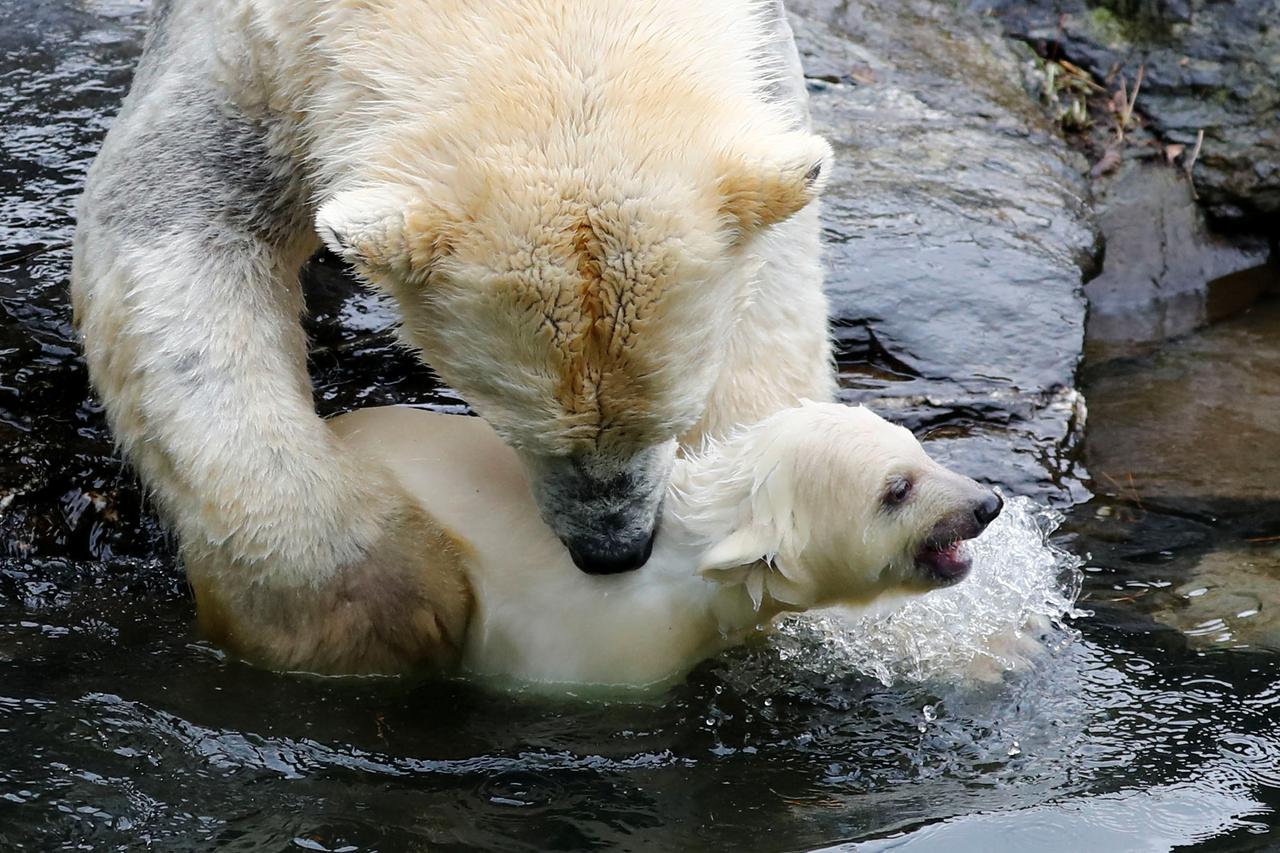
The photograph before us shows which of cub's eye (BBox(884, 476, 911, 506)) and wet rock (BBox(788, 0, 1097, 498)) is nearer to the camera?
cub's eye (BBox(884, 476, 911, 506))

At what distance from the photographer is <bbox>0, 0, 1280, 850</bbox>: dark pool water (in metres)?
2.78

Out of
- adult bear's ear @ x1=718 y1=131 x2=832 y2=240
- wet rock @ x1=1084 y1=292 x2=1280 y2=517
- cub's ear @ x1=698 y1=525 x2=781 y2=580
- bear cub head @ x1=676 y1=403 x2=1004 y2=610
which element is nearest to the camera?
adult bear's ear @ x1=718 y1=131 x2=832 y2=240

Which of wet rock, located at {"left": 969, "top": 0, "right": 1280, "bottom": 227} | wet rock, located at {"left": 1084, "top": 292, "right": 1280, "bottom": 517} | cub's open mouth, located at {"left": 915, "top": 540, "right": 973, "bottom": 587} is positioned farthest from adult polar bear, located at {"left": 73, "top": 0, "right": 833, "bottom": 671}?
wet rock, located at {"left": 969, "top": 0, "right": 1280, "bottom": 227}

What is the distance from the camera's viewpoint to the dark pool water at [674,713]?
2777mm

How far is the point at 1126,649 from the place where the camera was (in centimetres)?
352

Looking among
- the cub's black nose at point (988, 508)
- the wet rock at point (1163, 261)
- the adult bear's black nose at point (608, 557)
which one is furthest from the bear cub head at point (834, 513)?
the wet rock at point (1163, 261)

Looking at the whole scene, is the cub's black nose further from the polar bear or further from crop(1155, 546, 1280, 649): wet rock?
crop(1155, 546, 1280, 649): wet rock

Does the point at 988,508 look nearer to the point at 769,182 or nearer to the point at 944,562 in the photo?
the point at 944,562

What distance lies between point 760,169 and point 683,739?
1.14 metres

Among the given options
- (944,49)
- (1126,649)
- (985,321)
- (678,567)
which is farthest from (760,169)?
(944,49)

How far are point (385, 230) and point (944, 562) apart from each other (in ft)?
4.04

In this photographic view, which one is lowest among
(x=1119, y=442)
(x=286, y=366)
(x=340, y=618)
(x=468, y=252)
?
(x=1119, y=442)

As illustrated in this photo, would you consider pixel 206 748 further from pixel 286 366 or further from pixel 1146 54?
pixel 1146 54

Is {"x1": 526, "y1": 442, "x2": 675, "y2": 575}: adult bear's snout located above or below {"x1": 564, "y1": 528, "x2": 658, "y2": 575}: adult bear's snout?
above
